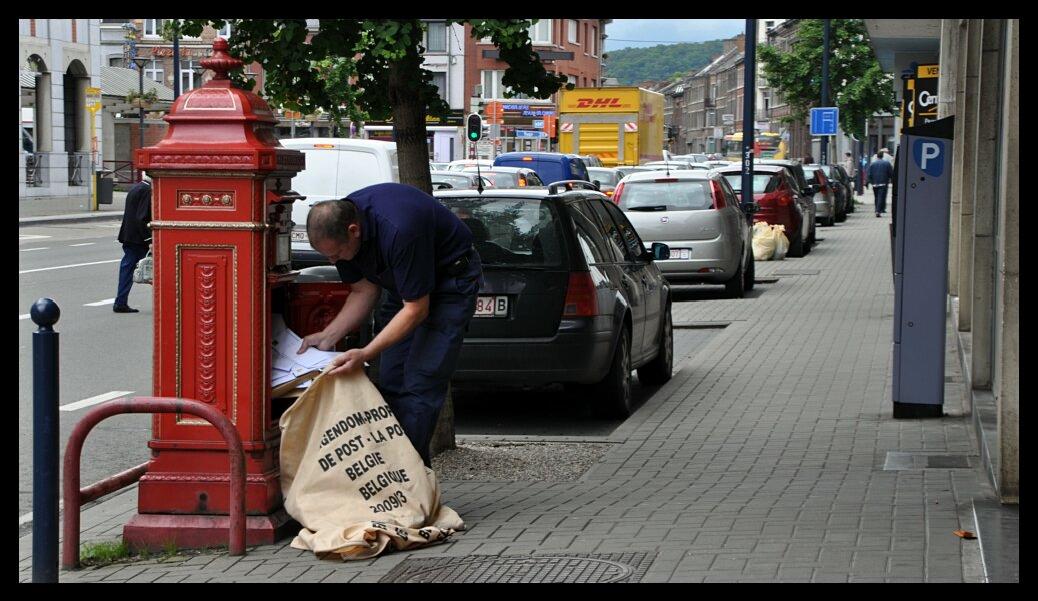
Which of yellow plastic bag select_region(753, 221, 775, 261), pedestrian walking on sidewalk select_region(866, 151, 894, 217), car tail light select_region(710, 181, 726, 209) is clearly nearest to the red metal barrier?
car tail light select_region(710, 181, 726, 209)

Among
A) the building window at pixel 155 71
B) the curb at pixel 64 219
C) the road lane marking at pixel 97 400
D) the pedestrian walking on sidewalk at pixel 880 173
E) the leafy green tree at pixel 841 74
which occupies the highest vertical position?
the building window at pixel 155 71

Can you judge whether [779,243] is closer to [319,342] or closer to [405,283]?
[319,342]

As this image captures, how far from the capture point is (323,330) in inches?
256

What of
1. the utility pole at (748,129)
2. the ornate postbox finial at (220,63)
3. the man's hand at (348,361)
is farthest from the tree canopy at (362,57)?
the utility pole at (748,129)

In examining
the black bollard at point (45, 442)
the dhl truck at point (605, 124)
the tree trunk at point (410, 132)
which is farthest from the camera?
the dhl truck at point (605, 124)

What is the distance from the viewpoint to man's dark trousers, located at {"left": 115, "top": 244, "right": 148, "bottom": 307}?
16.7 meters

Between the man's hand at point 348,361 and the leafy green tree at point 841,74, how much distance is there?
49.3 m

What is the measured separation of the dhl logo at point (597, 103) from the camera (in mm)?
46844

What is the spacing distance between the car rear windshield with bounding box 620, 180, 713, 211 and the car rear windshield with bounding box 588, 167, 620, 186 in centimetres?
1479

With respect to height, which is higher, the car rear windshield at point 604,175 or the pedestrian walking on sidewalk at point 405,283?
the car rear windshield at point 604,175

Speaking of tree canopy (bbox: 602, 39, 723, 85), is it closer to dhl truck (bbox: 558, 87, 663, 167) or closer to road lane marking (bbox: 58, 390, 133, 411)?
dhl truck (bbox: 558, 87, 663, 167)

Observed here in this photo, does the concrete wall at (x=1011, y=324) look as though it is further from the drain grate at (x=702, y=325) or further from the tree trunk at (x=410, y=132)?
the drain grate at (x=702, y=325)

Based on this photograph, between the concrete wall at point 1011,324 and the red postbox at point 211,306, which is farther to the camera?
the concrete wall at point 1011,324

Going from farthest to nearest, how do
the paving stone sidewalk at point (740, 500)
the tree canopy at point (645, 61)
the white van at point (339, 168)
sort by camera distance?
the tree canopy at point (645, 61)
the white van at point (339, 168)
the paving stone sidewalk at point (740, 500)
